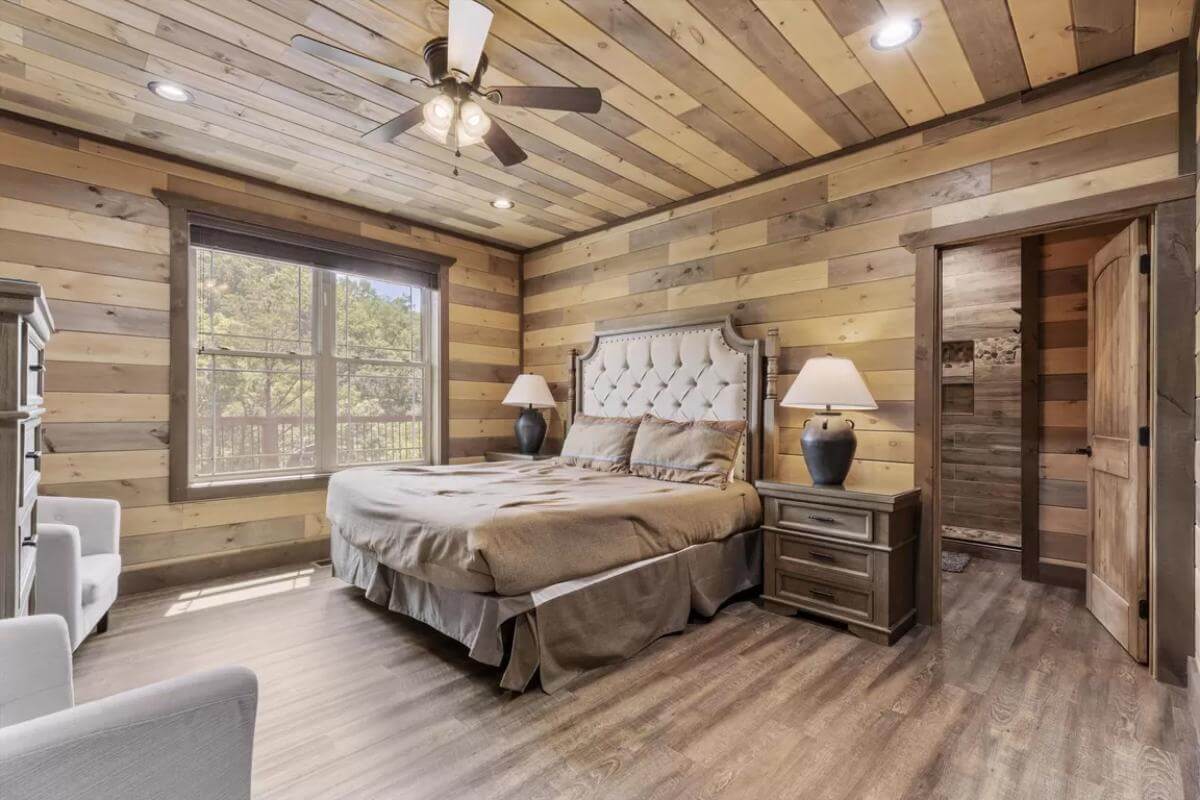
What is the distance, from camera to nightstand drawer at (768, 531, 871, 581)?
276 cm

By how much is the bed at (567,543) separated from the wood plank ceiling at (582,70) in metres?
1.30

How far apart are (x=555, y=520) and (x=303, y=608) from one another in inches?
69.8

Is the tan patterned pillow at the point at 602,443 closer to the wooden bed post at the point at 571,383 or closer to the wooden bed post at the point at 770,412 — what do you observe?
the wooden bed post at the point at 571,383

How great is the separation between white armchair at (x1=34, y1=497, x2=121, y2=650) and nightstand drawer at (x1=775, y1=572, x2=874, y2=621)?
2959 millimetres

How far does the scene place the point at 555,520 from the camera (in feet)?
7.50

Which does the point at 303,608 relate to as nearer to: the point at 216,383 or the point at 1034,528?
the point at 216,383

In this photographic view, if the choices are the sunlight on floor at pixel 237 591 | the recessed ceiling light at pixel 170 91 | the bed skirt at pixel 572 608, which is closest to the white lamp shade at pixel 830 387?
the bed skirt at pixel 572 608

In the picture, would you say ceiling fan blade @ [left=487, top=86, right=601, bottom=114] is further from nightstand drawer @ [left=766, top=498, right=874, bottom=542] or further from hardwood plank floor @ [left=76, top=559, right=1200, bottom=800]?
hardwood plank floor @ [left=76, top=559, right=1200, bottom=800]

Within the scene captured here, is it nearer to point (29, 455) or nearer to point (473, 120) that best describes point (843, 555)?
point (473, 120)

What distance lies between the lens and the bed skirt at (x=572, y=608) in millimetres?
2172

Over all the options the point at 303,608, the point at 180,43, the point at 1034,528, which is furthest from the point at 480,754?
the point at 1034,528

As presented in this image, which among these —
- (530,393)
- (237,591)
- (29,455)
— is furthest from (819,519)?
(237,591)

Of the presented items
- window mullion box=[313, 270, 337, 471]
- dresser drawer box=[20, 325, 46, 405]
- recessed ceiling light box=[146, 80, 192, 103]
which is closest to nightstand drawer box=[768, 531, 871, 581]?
dresser drawer box=[20, 325, 46, 405]

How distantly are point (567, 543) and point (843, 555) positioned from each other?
1.47 m
